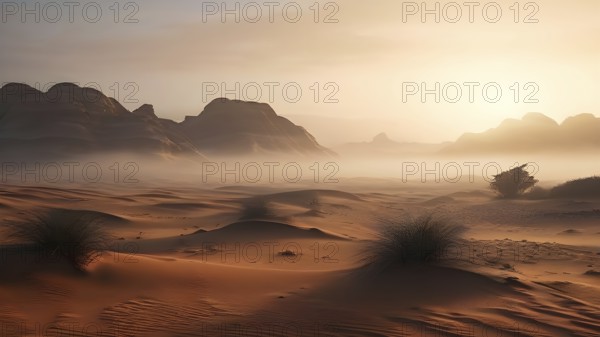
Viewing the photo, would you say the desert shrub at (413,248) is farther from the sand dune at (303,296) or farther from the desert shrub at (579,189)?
the desert shrub at (579,189)

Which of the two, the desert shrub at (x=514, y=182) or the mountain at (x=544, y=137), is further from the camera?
the mountain at (x=544, y=137)

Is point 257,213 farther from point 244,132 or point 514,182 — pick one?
point 244,132

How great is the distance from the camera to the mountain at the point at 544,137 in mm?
172500

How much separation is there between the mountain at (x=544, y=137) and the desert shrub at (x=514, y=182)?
148 metres

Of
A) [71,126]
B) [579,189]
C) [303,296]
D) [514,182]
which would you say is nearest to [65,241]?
[303,296]

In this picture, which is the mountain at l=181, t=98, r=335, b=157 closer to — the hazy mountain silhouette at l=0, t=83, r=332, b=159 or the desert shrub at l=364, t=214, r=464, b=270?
the hazy mountain silhouette at l=0, t=83, r=332, b=159

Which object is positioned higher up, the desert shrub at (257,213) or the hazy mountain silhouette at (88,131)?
the hazy mountain silhouette at (88,131)

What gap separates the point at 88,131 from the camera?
11644cm

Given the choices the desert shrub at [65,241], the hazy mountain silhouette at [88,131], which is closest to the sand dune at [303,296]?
the desert shrub at [65,241]

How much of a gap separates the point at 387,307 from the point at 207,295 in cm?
306

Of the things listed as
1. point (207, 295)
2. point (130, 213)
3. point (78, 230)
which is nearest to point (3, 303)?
point (78, 230)

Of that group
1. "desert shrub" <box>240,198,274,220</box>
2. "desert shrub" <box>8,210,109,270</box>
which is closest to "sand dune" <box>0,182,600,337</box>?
"desert shrub" <box>8,210,109,270</box>

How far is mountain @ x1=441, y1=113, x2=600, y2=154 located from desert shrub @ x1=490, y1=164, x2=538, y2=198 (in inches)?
5819

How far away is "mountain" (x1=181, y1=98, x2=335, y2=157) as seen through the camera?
154m
